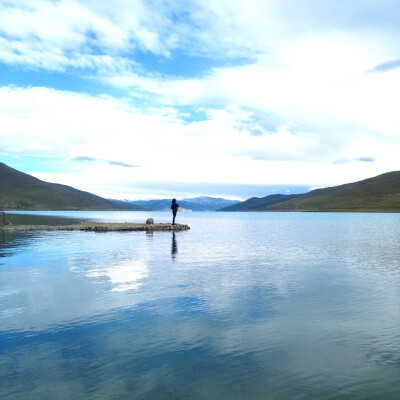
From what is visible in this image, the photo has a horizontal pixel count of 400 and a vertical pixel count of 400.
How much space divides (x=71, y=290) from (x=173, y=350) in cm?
970

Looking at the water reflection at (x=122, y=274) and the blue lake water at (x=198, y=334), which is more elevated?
the water reflection at (x=122, y=274)

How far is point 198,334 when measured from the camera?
42.1 ft

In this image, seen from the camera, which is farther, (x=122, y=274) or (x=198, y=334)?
(x=122, y=274)

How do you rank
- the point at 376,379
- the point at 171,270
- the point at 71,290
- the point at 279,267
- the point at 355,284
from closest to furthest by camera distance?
the point at 376,379 → the point at 71,290 → the point at 355,284 → the point at 171,270 → the point at 279,267

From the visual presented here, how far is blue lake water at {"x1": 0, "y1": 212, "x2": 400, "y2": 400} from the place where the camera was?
923 cm

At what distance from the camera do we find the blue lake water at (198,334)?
30.3 feet

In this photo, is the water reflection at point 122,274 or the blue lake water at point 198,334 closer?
the blue lake water at point 198,334

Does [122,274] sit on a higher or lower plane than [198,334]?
higher

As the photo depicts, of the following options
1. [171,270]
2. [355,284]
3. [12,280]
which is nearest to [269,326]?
[355,284]

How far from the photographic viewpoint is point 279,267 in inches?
1062

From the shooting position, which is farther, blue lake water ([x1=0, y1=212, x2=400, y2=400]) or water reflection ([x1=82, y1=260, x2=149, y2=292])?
water reflection ([x1=82, y1=260, x2=149, y2=292])

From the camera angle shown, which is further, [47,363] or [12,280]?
[12,280]

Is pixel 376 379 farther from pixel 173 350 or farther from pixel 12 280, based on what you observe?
pixel 12 280

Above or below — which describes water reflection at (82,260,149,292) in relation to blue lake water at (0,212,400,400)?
above
